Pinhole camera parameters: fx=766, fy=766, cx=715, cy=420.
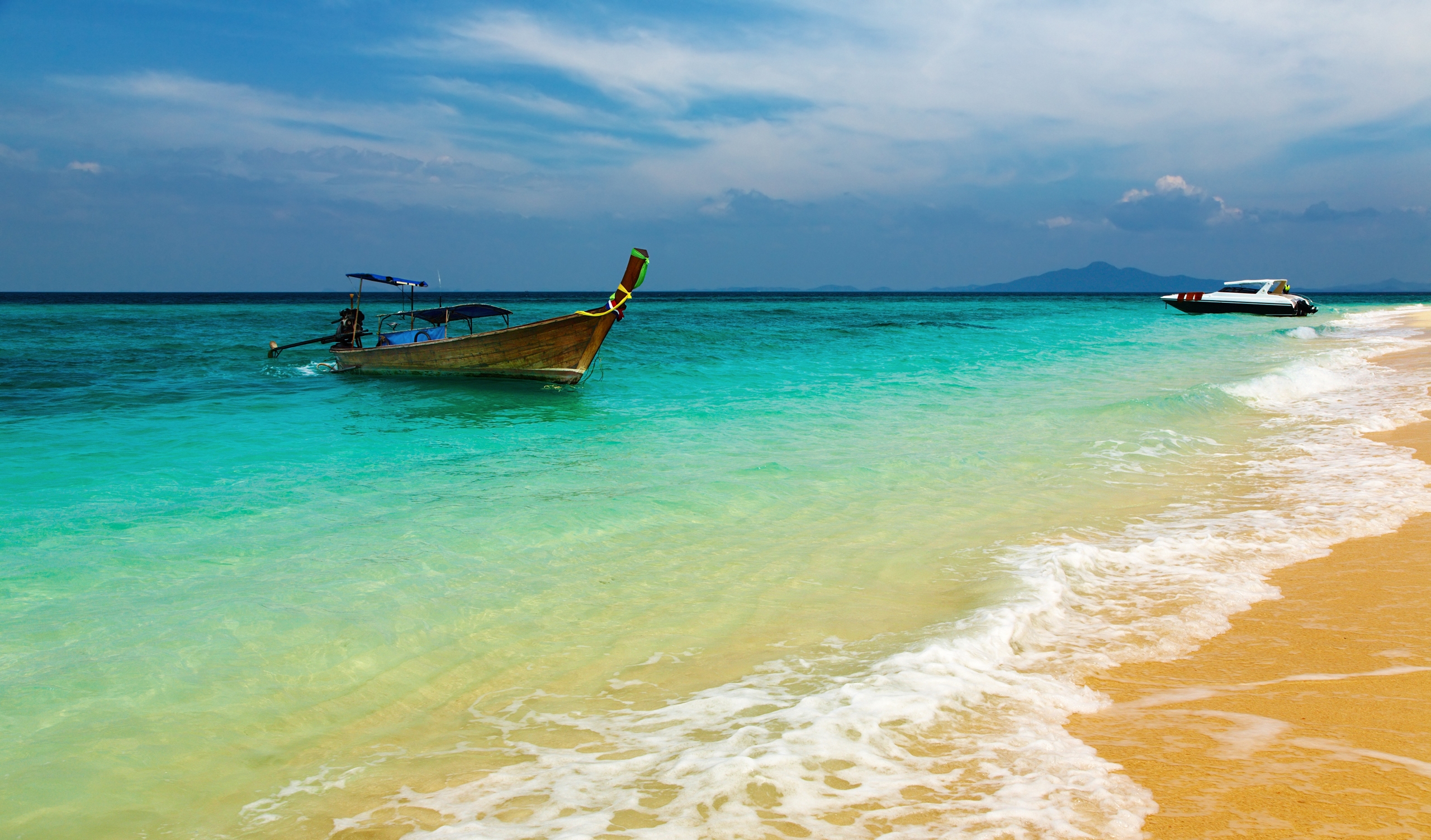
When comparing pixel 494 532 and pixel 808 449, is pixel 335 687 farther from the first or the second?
pixel 808 449

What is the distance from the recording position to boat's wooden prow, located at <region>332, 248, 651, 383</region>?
16375mm

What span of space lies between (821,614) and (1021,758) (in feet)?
5.82

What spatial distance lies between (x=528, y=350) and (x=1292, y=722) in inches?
599

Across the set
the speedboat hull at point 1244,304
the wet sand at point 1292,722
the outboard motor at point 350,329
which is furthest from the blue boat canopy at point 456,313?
the speedboat hull at point 1244,304

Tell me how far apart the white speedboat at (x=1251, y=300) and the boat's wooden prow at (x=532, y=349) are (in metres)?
39.4

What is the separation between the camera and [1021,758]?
2865 mm

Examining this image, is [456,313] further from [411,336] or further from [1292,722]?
[1292,722]

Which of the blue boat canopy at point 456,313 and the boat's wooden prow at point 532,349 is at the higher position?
the blue boat canopy at point 456,313

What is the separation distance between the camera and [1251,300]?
42.3 m

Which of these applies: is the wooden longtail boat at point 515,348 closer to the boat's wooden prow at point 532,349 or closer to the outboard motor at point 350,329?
the boat's wooden prow at point 532,349

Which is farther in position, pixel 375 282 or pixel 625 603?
pixel 375 282

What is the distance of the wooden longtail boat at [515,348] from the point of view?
644 inches

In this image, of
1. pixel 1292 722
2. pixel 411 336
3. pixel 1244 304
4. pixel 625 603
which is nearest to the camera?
pixel 1292 722

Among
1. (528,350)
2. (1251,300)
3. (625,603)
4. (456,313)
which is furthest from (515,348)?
(1251,300)
